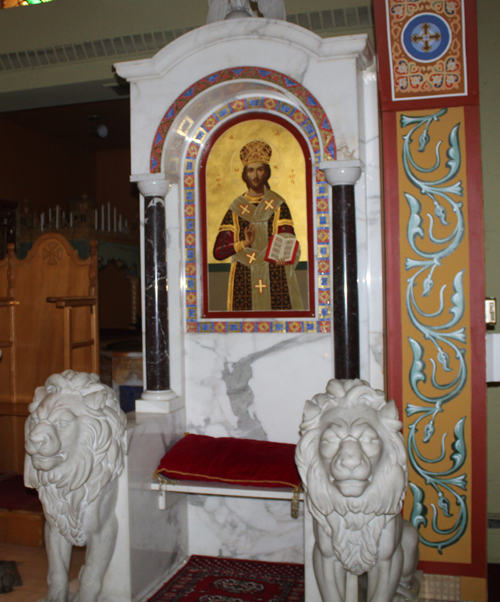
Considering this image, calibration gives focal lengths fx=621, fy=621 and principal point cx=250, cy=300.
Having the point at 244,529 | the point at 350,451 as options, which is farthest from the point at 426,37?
the point at 244,529

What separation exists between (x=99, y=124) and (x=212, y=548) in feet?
20.9

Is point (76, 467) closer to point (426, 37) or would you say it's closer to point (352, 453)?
point (352, 453)

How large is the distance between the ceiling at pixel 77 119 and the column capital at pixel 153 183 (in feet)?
13.5

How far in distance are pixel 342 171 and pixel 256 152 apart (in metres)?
0.63

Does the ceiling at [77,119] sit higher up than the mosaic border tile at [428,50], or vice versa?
the ceiling at [77,119]

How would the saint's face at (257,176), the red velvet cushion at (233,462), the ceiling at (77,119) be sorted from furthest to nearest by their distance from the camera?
1. the ceiling at (77,119)
2. the saint's face at (257,176)
3. the red velvet cushion at (233,462)

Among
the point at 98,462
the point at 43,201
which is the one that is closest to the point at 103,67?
the point at 98,462

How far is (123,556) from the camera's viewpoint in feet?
9.20

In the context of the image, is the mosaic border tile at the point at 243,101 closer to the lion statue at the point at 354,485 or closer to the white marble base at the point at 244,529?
the lion statue at the point at 354,485

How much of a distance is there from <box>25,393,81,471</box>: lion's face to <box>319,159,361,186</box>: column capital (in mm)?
1621

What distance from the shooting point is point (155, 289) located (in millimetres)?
3434

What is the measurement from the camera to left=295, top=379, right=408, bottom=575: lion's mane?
2.16m

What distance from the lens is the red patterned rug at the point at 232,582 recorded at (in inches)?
118

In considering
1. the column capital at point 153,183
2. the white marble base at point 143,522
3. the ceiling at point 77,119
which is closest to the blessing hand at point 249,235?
the column capital at point 153,183
